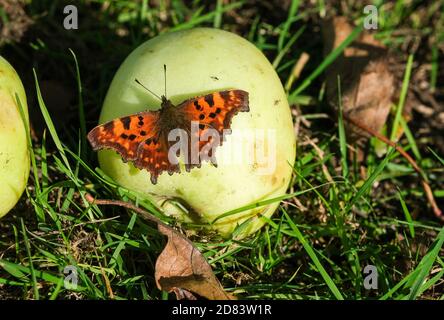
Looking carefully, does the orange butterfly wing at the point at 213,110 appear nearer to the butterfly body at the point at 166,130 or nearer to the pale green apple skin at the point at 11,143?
the butterfly body at the point at 166,130

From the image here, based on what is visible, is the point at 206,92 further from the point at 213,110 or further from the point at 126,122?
the point at 126,122

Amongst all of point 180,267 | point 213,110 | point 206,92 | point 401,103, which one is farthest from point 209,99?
point 401,103

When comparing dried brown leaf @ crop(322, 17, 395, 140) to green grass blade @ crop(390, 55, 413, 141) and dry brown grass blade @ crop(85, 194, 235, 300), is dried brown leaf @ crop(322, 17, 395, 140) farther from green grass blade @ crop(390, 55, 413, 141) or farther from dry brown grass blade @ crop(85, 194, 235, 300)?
dry brown grass blade @ crop(85, 194, 235, 300)

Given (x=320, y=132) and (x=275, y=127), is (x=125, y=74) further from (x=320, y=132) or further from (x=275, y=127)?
(x=320, y=132)

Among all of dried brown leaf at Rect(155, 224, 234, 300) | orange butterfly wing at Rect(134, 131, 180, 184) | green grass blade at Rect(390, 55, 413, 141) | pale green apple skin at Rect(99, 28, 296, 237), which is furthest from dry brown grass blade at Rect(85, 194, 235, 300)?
green grass blade at Rect(390, 55, 413, 141)

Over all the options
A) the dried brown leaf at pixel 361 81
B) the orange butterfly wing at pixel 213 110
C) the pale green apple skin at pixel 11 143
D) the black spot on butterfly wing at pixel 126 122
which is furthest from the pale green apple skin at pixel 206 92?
the dried brown leaf at pixel 361 81
